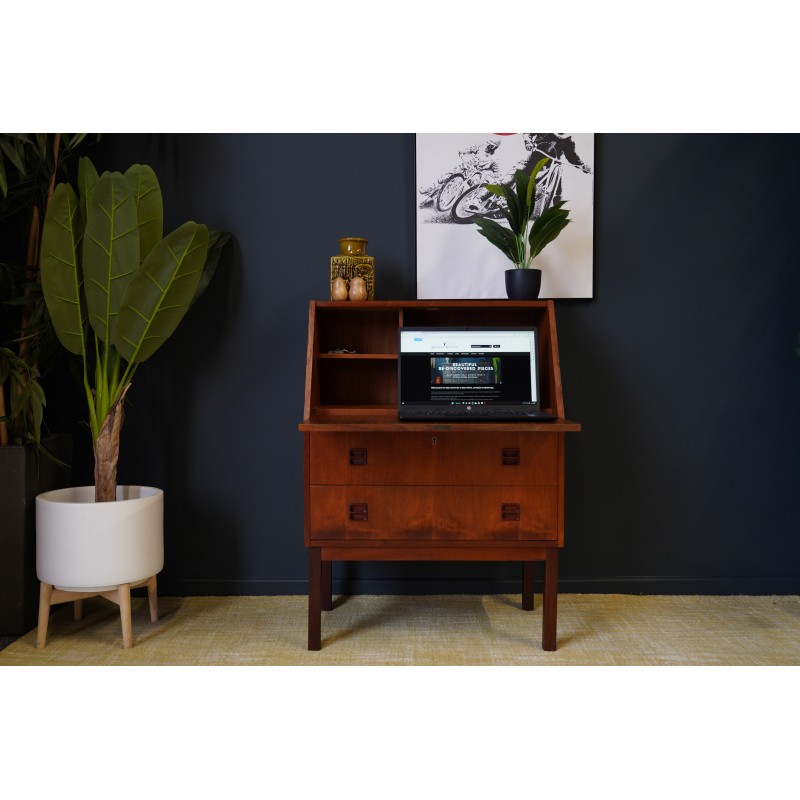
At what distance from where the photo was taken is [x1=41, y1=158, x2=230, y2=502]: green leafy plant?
2.75m

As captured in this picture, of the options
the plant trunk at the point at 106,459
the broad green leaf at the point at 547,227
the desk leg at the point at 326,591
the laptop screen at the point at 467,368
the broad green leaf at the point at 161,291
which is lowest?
the desk leg at the point at 326,591

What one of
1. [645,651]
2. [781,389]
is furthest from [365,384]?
[781,389]

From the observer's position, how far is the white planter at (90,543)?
2721 millimetres

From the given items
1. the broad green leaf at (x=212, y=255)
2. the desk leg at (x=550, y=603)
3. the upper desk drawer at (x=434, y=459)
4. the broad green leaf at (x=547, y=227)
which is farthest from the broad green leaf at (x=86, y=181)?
the desk leg at (x=550, y=603)

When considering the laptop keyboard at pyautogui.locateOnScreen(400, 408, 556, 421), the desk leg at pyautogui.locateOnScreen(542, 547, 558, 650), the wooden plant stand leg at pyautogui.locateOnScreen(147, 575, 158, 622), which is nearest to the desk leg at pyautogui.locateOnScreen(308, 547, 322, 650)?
the laptop keyboard at pyautogui.locateOnScreen(400, 408, 556, 421)

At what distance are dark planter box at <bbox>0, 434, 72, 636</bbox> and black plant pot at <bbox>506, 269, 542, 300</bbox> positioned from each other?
2.02 m

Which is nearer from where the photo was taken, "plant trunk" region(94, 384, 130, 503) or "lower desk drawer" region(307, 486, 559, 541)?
"lower desk drawer" region(307, 486, 559, 541)

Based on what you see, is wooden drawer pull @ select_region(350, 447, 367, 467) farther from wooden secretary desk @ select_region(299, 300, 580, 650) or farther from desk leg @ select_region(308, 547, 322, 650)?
desk leg @ select_region(308, 547, 322, 650)

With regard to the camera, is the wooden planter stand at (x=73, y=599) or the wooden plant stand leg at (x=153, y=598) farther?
the wooden plant stand leg at (x=153, y=598)

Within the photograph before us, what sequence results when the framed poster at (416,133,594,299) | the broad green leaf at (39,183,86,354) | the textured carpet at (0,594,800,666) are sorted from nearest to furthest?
1. the textured carpet at (0,594,800,666)
2. the broad green leaf at (39,183,86,354)
3. the framed poster at (416,133,594,299)

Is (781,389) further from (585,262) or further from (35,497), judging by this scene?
(35,497)

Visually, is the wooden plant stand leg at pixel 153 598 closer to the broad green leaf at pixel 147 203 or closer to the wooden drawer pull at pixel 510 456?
the broad green leaf at pixel 147 203

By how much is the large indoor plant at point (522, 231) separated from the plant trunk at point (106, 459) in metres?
1.69

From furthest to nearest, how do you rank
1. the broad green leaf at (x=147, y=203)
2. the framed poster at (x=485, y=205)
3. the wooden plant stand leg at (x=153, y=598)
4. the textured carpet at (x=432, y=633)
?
the framed poster at (x=485, y=205) → the wooden plant stand leg at (x=153, y=598) → the broad green leaf at (x=147, y=203) → the textured carpet at (x=432, y=633)
